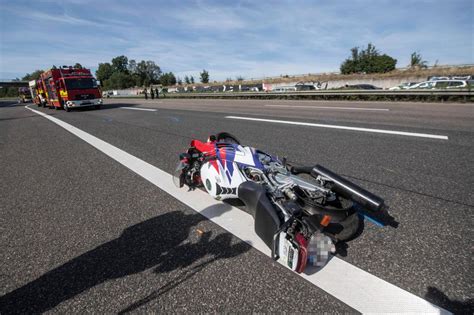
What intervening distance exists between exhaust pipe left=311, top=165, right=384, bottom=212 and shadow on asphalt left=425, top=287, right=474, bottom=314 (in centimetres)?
59

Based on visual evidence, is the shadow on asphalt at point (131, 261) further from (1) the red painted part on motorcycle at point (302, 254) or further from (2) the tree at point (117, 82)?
(2) the tree at point (117, 82)

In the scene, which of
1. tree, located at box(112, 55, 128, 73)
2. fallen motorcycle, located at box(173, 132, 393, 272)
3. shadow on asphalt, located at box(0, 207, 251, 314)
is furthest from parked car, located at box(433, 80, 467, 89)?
tree, located at box(112, 55, 128, 73)

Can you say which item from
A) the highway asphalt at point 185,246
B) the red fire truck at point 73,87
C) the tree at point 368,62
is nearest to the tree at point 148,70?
the tree at point 368,62

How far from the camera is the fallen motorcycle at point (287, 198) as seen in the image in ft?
5.53

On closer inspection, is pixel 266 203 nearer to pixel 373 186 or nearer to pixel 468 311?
pixel 468 311

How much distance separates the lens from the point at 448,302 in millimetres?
1450

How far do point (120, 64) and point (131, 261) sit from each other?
160 m

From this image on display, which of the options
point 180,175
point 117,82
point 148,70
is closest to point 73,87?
point 180,175

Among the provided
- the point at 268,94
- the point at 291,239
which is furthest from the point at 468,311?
the point at 268,94

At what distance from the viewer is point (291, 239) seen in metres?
1.64

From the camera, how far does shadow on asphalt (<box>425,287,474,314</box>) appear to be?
140cm

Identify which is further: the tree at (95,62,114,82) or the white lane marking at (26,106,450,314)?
the tree at (95,62,114,82)

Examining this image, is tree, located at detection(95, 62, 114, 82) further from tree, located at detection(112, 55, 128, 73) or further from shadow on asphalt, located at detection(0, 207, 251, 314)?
shadow on asphalt, located at detection(0, 207, 251, 314)

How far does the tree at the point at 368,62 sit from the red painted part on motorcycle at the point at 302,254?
7948 cm
